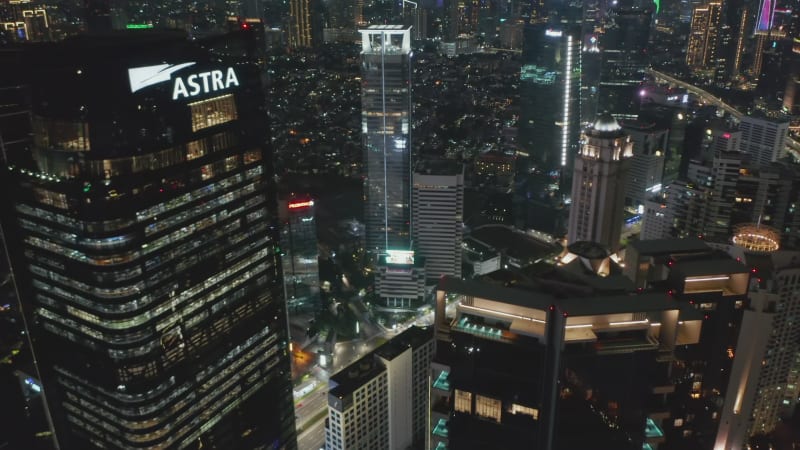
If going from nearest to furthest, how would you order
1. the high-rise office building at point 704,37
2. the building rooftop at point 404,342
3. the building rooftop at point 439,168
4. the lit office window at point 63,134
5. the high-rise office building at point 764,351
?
the lit office window at point 63,134 → the high-rise office building at point 764,351 → the building rooftop at point 404,342 → the building rooftop at point 439,168 → the high-rise office building at point 704,37

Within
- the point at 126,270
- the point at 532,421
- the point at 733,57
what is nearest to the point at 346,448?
the point at 126,270

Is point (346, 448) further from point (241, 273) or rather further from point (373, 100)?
point (373, 100)

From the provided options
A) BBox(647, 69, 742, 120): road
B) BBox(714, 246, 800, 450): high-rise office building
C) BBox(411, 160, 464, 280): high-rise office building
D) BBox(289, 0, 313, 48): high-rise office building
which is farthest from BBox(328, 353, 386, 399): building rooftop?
BBox(647, 69, 742, 120): road

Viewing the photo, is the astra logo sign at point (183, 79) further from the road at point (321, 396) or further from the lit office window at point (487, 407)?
the road at point (321, 396)

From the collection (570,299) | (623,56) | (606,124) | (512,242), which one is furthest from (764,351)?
(623,56)

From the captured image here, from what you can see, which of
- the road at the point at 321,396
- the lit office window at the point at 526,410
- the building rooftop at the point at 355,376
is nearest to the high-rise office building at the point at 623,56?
the road at the point at 321,396

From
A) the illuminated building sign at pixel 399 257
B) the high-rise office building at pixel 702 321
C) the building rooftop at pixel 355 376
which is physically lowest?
the illuminated building sign at pixel 399 257
